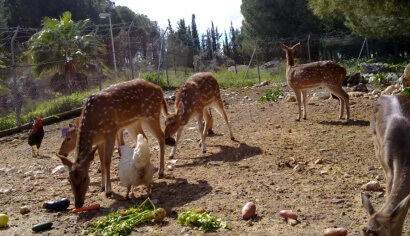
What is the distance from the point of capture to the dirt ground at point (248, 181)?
5.39 meters

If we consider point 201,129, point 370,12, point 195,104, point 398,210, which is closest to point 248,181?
point 201,129

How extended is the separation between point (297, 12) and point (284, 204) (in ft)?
109

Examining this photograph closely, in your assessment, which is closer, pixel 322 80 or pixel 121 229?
pixel 121 229

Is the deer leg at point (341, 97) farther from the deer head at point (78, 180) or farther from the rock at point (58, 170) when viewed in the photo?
the deer head at point (78, 180)

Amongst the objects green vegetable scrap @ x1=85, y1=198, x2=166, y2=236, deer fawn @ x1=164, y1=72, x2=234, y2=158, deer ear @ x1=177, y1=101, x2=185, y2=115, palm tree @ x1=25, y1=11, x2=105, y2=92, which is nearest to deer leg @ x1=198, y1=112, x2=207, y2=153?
deer fawn @ x1=164, y1=72, x2=234, y2=158

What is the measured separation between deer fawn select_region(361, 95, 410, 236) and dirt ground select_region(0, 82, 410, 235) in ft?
2.10

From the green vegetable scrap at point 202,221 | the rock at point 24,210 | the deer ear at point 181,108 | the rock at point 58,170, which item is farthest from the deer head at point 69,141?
the green vegetable scrap at point 202,221

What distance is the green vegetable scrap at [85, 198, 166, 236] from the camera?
5.25m

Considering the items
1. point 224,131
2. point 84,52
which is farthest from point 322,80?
point 84,52

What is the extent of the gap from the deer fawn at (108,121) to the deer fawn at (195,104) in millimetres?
706

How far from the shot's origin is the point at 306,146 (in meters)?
8.52

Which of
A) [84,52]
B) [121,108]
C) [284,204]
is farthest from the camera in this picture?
[84,52]

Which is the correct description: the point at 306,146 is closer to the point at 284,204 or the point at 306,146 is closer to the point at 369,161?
the point at 369,161

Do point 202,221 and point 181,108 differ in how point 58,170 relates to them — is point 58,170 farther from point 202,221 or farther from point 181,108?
point 202,221
